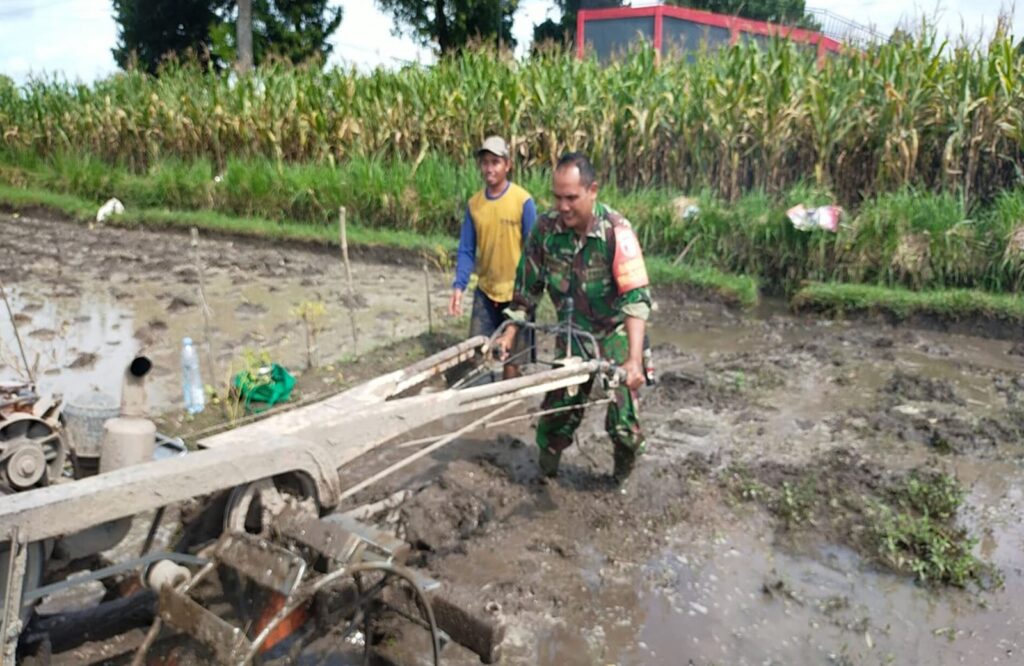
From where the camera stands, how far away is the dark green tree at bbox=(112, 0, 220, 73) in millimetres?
27984

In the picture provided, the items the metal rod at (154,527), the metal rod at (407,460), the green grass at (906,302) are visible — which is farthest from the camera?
the green grass at (906,302)

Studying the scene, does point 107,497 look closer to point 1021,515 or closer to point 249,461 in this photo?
point 249,461

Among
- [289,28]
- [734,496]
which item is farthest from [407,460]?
[289,28]

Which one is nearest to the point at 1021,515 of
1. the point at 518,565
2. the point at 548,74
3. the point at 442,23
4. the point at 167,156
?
the point at 518,565

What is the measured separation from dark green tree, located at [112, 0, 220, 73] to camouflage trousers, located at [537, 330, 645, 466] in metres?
26.9

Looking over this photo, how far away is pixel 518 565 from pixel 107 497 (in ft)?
7.60

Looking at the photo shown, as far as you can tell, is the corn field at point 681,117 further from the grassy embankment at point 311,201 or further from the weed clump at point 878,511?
the weed clump at point 878,511

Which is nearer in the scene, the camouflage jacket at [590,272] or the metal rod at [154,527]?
the metal rod at [154,527]

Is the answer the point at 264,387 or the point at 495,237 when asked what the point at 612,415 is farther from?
Result: the point at 264,387

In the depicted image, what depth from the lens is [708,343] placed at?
828 centimetres

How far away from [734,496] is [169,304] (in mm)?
6297

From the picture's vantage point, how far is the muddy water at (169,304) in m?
6.95

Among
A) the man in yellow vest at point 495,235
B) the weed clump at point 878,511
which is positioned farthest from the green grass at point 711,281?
the weed clump at point 878,511

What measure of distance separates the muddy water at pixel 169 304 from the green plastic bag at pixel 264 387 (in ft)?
1.88
